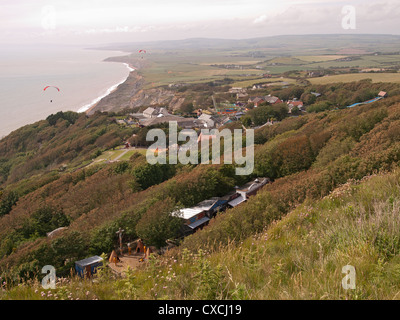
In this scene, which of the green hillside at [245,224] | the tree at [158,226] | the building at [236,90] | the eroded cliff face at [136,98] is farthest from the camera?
the building at [236,90]

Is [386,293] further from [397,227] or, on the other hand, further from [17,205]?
[17,205]

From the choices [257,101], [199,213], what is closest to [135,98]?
[257,101]

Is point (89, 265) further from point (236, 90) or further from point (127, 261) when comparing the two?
point (236, 90)

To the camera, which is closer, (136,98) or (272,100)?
(272,100)

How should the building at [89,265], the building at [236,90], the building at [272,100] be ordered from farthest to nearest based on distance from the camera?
the building at [236,90] → the building at [272,100] → the building at [89,265]

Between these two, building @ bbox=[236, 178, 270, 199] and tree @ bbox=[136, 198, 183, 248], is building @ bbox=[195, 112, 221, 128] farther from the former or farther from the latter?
tree @ bbox=[136, 198, 183, 248]

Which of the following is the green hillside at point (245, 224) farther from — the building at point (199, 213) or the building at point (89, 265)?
the building at point (199, 213)

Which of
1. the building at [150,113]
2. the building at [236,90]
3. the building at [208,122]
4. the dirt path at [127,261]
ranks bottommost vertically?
the dirt path at [127,261]

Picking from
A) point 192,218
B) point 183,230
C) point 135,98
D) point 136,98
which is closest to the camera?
point 183,230

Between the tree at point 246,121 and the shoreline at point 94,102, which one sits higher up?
the shoreline at point 94,102

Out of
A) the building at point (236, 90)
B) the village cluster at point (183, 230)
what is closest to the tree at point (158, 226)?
the village cluster at point (183, 230)

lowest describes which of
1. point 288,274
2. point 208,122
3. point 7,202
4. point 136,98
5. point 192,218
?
point 7,202

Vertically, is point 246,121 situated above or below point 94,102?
below
